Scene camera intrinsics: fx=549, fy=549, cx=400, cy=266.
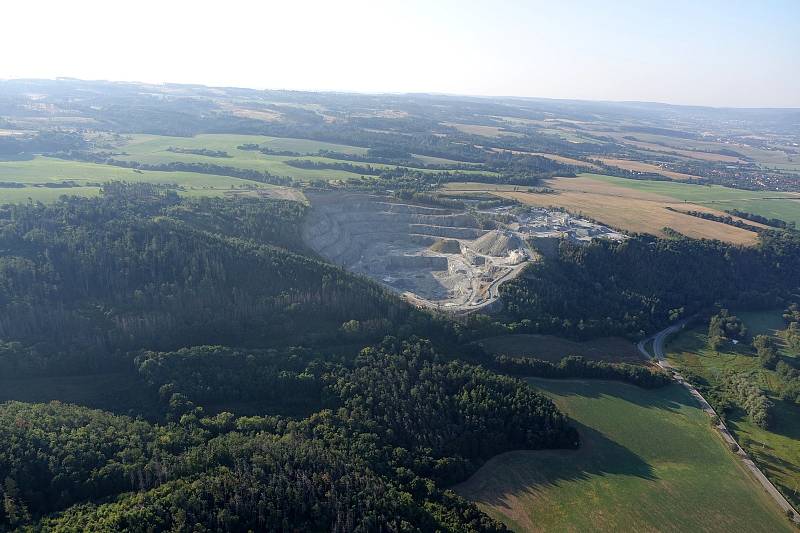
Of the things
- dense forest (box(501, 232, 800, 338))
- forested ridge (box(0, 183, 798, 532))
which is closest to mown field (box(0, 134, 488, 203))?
forested ridge (box(0, 183, 798, 532))

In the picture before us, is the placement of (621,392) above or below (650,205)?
below

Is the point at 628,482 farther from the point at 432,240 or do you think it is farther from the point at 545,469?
the point at 432,240

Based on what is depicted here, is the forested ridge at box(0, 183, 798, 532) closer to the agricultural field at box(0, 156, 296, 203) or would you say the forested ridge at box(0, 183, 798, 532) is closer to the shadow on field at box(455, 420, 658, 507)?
the shadow on field at box(455, 420, 658, 507)

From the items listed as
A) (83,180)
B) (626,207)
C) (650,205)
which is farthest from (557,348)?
(83,180)

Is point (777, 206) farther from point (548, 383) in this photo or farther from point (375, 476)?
point (375, 476)

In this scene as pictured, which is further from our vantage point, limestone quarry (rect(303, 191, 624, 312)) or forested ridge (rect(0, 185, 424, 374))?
limestone quarry (rect(303, 191, 624, 312))

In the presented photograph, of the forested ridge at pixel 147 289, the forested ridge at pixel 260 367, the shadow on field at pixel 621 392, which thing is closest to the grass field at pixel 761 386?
the forested ridge at pixel 260 367
